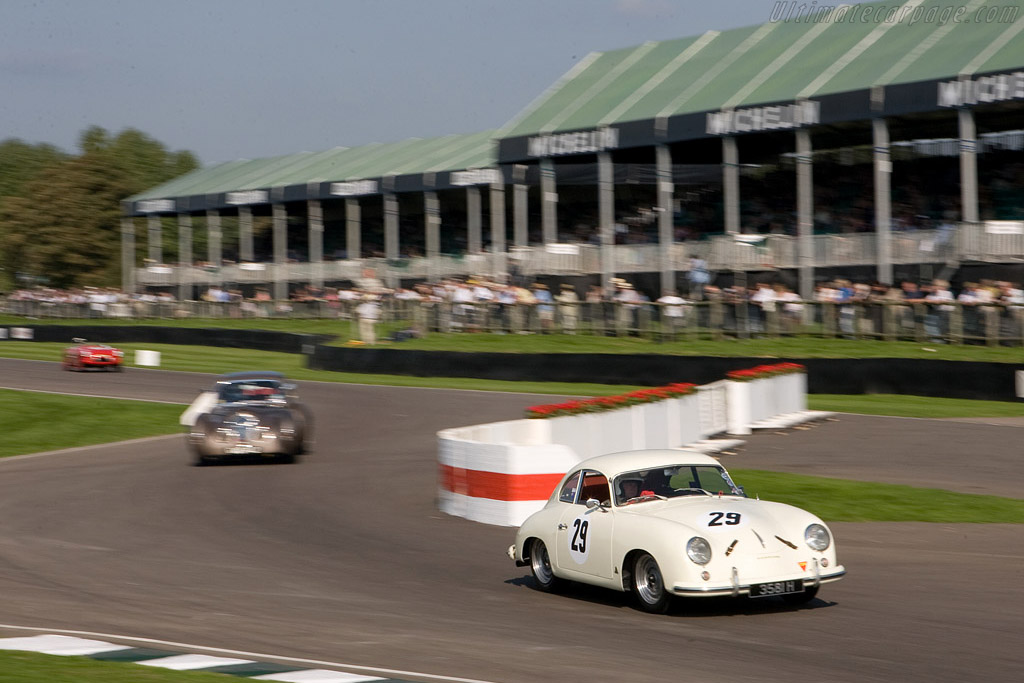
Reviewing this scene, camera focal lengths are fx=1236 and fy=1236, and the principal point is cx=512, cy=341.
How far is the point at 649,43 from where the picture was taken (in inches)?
1762

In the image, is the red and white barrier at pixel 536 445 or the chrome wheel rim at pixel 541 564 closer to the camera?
the chrome wheel rim at pixel 541 564

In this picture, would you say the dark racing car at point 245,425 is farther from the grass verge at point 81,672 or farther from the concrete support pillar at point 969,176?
the concrete support pillar at point 969,176

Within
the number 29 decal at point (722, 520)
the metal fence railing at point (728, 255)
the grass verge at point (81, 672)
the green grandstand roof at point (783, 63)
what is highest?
the green grandstand roof at point (783, 63)

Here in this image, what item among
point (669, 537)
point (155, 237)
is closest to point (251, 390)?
point (669, 537)

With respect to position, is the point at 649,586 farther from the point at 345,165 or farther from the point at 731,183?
the point at 345,165

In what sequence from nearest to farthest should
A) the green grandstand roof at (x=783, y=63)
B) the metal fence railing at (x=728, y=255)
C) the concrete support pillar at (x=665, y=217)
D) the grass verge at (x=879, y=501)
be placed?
the grass verge at (x=879, y=501) → the metal fence railing at (x=728, y=255) → the green grandstand roof at (x=783, y=63) → the concrete support pillar at (x=665, y=217)

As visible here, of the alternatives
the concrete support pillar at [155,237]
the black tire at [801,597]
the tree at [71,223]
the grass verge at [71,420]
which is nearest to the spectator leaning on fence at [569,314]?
the grass verge at [71,420]

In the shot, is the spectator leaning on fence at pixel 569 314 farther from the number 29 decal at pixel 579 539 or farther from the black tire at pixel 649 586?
the black tire at pixel 649 586

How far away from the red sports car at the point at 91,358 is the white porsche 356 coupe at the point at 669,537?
99.3 feet

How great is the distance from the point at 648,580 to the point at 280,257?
52.2 meters

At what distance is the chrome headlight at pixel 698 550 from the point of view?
855 centimetres

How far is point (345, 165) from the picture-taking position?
61219mm

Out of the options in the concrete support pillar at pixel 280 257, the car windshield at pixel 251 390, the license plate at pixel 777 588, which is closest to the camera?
the license plate at pixel 777 588

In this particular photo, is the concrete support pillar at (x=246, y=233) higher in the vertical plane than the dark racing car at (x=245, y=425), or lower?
higher
